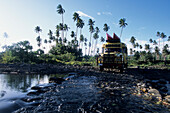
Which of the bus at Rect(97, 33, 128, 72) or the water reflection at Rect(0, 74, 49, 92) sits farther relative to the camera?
the bus at Rect(97, 33, 128, 72)

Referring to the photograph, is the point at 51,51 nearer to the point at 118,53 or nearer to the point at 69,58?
the point at 69,58

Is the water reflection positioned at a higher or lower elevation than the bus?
lower

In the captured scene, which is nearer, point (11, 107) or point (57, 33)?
point (11, 107)

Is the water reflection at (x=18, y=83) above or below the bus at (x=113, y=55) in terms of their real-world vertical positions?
below

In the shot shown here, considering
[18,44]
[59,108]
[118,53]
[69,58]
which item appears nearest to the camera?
[59,108]

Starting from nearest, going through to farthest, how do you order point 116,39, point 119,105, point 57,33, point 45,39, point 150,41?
1. point 119,105
2. point 116,39
3. point 57,33
4. point 45,39
5. point 150,41

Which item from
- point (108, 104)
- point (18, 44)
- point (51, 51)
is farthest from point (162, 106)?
point (51, 51)

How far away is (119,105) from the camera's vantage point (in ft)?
12.6

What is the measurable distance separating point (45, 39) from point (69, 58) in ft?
176

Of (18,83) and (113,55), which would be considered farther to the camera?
(113,55)

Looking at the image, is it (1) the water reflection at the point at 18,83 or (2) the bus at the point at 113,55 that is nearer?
(1) the water reflection at the point at 18,83

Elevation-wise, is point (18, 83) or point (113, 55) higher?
point (113, 55)

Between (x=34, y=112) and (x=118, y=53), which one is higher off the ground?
(x=118, y=53)

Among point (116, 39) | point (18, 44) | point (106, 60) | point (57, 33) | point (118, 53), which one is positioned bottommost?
point (106, 60)
